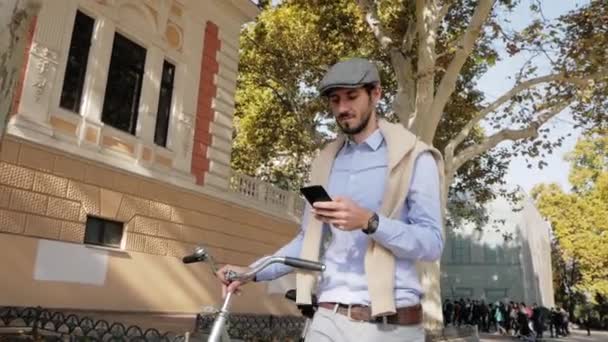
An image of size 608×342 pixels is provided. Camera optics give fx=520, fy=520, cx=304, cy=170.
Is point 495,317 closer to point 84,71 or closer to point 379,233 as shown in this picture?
point 84,71

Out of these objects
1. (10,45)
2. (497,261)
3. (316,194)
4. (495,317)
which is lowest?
(495,317)

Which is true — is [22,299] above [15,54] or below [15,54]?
below

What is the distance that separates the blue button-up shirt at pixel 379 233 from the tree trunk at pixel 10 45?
209cm

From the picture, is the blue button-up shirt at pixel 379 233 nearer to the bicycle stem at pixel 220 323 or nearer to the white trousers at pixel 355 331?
the white trousers at pixel 355 331

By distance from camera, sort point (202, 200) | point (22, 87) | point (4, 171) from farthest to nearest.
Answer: point (202, 200) → point (22, 87) → point (4, 171)

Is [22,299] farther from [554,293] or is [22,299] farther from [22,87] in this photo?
[554,293]

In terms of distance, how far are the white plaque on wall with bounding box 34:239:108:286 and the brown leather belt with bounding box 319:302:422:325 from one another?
8.10 m

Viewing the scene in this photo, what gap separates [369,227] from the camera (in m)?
1.68

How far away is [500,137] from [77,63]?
8745mm

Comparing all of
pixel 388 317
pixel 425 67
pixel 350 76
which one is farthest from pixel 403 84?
pixel 388 317

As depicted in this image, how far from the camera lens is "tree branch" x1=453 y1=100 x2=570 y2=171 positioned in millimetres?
11055

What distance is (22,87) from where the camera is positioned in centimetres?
864

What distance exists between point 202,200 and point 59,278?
3921 millimetres

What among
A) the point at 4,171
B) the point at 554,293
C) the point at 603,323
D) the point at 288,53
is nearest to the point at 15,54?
the point at 4,171
